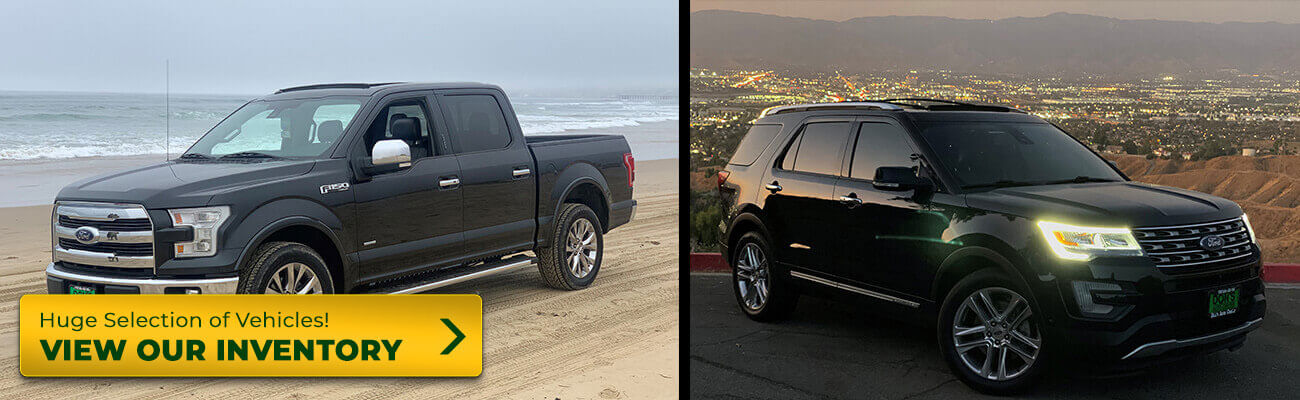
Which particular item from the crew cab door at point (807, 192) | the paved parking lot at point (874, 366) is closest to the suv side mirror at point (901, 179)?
the crew cab door at point (807, 192)

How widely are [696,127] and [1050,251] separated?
31.0 feet

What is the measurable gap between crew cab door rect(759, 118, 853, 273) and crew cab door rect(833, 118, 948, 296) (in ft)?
0.30

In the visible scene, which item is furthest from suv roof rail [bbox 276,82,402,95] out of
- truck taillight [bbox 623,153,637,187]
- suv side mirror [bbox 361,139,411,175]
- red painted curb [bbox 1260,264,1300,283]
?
red painted curb [bbox 1260,264,1300,283]

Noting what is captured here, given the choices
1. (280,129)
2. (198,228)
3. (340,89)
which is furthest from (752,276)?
(198,228)

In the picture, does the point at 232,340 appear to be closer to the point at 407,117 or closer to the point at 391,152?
the point at 391,152

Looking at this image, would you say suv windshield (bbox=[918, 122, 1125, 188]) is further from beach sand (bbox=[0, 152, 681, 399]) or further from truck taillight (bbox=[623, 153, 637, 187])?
truck taillight (bbox=[623, 153, 637, 187])

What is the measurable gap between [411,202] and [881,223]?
2.61 metres

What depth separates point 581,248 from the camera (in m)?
6.68

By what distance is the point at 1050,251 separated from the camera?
13.8 feet

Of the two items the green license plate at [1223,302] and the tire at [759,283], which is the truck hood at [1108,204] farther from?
the tire at [759,283]

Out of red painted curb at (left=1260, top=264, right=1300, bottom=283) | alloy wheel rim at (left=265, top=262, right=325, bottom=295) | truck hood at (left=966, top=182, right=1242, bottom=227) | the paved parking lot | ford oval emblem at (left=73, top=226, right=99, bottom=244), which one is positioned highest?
truck hood at (left=966, top=182, right=1242, bottom=227)

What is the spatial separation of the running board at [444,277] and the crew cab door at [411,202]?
0.32ft

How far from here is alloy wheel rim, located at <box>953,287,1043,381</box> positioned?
436cm

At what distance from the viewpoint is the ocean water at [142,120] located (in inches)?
232
